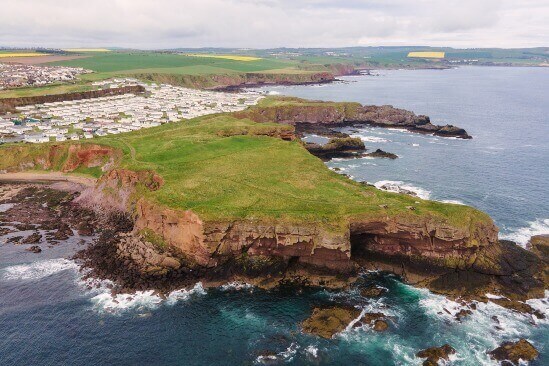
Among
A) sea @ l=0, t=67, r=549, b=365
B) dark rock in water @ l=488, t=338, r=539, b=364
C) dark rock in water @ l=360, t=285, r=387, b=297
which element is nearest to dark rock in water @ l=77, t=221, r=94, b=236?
sea @ l=0, t=67, r=549, b=365

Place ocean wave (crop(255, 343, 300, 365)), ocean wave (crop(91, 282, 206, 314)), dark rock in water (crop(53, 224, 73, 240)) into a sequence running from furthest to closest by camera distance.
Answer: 1. dark rock in water (crop(53, 224, 73, 240))
2. ocean wave (crop(91, 282, 206, 314))
3. ocean wave (crop(255, 343, 300, 365))

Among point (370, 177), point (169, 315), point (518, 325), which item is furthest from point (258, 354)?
point (370, 177)

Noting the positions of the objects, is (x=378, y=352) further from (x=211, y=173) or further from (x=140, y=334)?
(x=211, y=173)

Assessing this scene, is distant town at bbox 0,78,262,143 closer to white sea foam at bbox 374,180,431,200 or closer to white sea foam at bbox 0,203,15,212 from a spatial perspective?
white sea foam at bbox 0,203,15,212

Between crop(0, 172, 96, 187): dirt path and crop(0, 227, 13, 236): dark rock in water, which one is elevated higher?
crop(0, 172, 96, 187): dirt path

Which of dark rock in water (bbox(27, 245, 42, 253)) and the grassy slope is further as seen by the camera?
dark rock in water (bbox(27, 245, 42, 253))

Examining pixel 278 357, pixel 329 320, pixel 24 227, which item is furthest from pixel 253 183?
pixel 24 227
